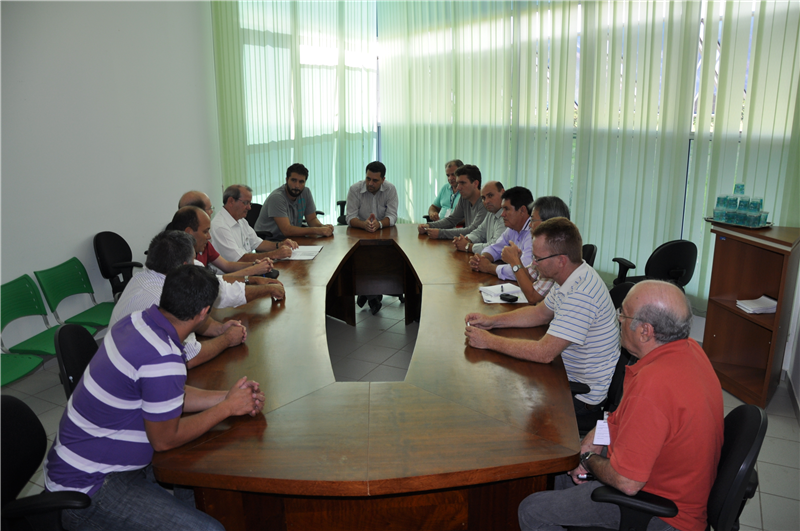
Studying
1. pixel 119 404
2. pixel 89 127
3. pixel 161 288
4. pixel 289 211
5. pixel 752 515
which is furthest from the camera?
pixel 289 211

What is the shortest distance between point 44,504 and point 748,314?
405cm

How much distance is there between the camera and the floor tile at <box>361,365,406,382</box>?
4178mm

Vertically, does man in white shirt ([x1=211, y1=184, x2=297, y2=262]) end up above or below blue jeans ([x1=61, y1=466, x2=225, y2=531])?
above

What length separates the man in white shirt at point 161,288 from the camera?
245 centimetres

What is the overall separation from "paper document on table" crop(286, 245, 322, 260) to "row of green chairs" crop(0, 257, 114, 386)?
149 centimetres

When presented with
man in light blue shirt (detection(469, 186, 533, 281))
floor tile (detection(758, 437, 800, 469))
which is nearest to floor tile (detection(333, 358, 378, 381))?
man in light blue shirt (detection(469, 186, 533, 281))

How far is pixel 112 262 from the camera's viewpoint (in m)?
4.58

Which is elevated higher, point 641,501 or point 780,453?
point 641,501

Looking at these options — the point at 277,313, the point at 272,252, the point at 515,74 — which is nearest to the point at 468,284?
the point at 277,313

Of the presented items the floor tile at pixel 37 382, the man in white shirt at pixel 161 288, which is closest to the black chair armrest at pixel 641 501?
the man in white shirt at pixel 161 288

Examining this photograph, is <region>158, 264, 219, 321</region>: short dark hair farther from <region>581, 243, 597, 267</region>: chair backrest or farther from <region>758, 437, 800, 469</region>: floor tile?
<region>758, 437, 800, 469</region>: floor tile

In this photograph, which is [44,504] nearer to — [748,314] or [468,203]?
[748,314]

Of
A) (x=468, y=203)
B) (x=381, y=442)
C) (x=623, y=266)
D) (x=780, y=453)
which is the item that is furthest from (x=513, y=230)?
(x=381, y=442)

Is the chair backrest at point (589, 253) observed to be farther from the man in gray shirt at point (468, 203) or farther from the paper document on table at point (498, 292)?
the man in gray shirt at point (468, 203)
